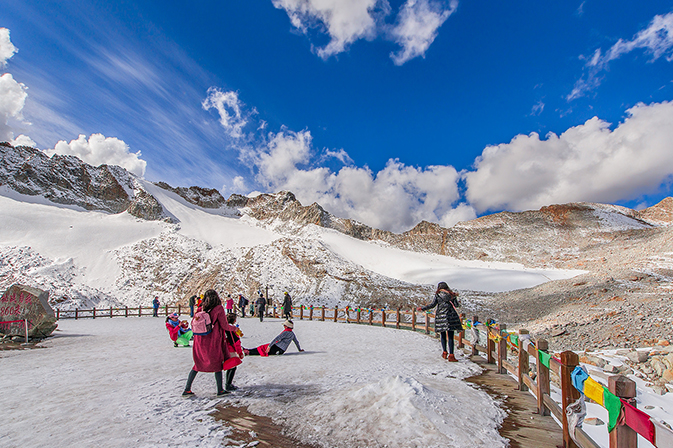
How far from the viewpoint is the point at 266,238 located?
51.4 m

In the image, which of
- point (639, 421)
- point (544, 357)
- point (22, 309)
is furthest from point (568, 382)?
point (22, 309)

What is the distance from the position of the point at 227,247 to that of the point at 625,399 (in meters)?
46.1

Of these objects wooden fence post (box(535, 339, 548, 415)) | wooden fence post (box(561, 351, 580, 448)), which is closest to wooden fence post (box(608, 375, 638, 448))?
wooden fence post (box(561, 351, 580, 448))

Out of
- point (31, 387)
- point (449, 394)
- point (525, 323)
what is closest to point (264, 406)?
point (449, 394)

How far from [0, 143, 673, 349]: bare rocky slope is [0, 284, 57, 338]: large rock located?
19732 mm

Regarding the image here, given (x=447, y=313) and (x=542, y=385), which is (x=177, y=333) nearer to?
(x=447, y=313)

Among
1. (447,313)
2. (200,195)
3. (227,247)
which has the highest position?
(200,195)

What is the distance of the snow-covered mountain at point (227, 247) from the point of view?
1298 inches

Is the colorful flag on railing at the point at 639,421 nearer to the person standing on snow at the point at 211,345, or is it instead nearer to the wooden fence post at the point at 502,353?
the person standing on snow at the point at 211,345

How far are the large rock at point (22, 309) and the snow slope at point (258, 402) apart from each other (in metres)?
4.70

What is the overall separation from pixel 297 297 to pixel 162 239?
27295 millimetres

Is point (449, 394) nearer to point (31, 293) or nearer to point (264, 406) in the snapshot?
point (264, 406)

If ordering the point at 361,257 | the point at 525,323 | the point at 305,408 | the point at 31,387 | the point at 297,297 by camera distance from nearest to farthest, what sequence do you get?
the point at 305,408 < the point at 31,387 < the point at 525,323 < the point at 297,297 < the point at 361,257

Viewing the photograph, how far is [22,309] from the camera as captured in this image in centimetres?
1242
